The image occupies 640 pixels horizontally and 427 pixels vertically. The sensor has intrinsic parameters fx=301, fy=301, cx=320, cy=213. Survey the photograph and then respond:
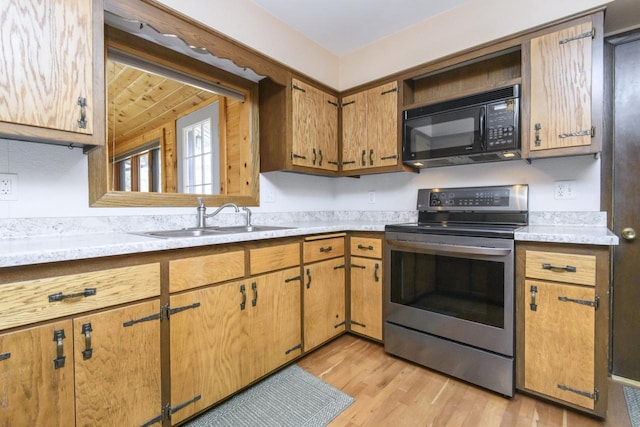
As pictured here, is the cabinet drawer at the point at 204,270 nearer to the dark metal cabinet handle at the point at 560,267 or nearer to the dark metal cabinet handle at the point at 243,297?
the dark metal cabinet handle at the point at 243,297

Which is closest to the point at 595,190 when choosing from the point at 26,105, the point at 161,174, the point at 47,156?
the point at 161,174

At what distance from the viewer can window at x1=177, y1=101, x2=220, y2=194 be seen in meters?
2.19

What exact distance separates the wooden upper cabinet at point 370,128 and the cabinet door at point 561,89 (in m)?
0.91

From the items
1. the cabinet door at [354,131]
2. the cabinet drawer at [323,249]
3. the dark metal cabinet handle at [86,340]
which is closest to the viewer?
the dark metal cabinet handle at [86,340]

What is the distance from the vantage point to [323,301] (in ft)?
7.14

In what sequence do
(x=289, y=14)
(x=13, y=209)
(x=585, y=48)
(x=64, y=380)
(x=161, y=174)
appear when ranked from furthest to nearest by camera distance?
1. (x=289, y=14)
2. (x=161, y=174)
3. (x=585, y=48)
4. (x=13, y=209)
5. (x=64, y=380)

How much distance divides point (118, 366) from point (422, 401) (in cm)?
150

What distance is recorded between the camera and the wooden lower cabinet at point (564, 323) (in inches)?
57.1

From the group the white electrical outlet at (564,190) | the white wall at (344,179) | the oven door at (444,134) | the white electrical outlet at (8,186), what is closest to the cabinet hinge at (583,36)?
the white wall at (344,179)

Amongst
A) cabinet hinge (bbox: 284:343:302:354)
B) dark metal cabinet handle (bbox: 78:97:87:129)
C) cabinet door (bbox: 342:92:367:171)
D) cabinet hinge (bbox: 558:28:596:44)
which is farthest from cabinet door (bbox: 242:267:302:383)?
cabinet hinge (bbox: 558:28:596:44)

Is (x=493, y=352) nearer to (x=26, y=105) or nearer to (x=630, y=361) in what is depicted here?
(x=630, y=361)

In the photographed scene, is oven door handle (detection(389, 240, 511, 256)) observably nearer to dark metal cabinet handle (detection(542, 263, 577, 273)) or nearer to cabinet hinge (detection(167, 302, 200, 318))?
dark metal cabinet handle (detection(542, 263, 577, 273))

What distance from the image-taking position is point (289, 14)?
7.38 feet

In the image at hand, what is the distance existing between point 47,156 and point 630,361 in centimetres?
349
